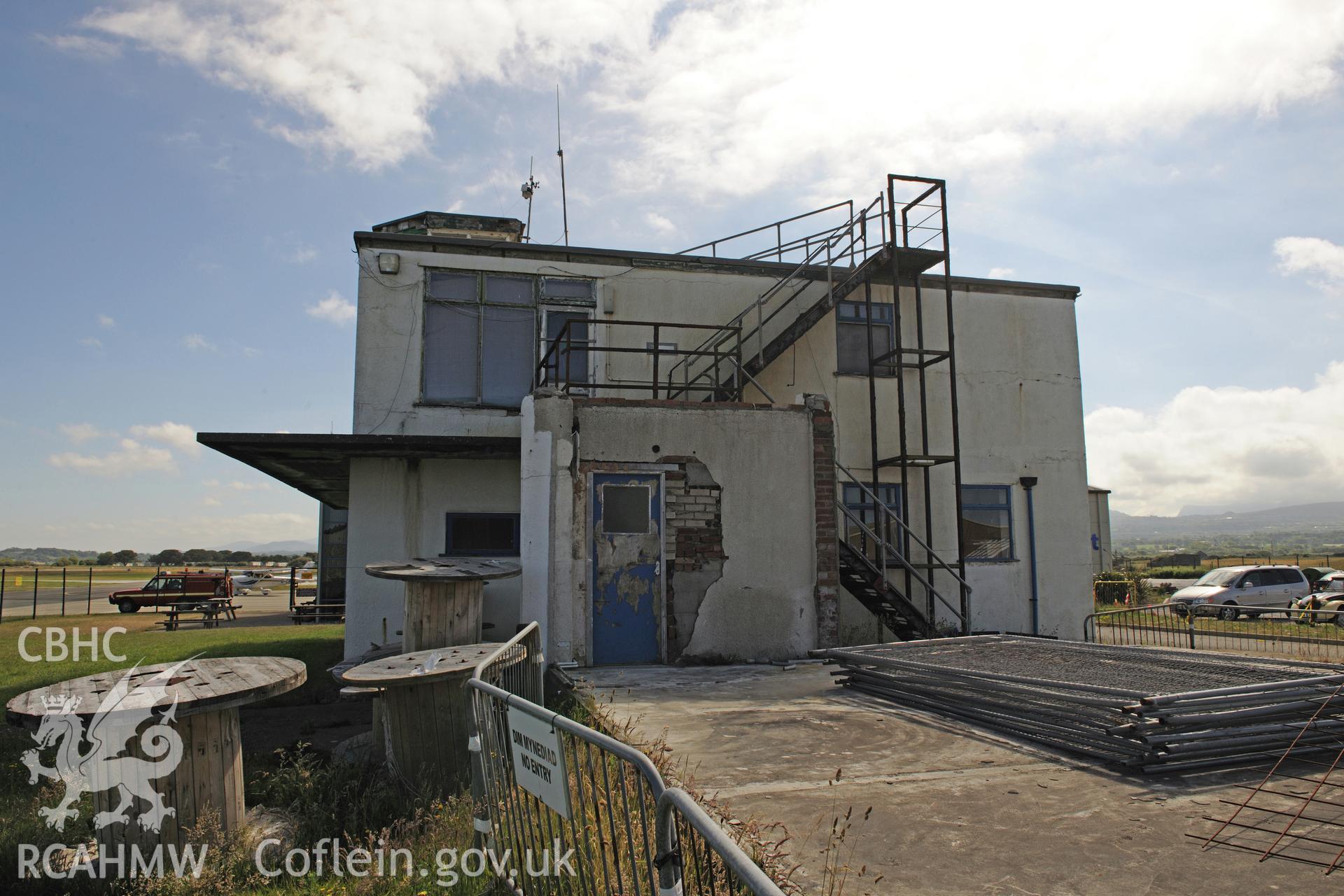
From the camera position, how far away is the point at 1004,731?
654 centimetres

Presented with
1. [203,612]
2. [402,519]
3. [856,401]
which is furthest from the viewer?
[203,612]

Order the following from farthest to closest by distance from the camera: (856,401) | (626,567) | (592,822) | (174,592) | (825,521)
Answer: (174,592), (856,401), (825,521), (626,567), (592,822)

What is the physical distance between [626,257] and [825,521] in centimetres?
581

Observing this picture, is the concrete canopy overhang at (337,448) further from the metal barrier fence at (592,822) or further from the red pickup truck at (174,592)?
the red pickup truck at (174,592)

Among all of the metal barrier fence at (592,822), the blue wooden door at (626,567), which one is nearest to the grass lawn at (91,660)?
the metal barrier fence at (592,822)

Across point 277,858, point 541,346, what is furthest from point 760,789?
point 541,346

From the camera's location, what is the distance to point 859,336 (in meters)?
14.8

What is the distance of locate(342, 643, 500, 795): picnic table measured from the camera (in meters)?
6.52

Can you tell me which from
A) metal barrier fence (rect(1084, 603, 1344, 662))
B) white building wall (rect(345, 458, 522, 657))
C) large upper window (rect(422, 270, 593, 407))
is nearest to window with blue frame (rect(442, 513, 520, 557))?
white building wall (rect(345, 458, 522, 657))

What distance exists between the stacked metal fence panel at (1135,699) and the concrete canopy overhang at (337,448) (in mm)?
5873

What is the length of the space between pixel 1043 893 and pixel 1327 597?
27.0 metres

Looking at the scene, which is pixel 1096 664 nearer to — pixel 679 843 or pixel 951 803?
pixel 951 803

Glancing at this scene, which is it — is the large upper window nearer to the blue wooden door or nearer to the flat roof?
the flat roof

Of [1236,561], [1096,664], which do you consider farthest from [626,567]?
[1236,561]
